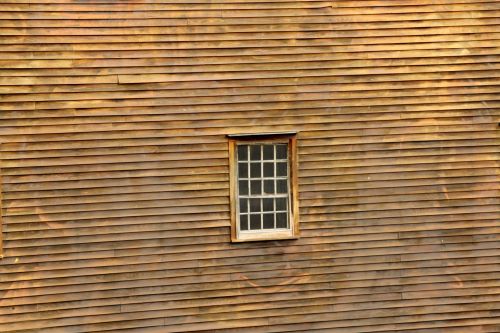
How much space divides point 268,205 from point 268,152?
29.7 inches

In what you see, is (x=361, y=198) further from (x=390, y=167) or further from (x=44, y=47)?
(x=44, y=47)

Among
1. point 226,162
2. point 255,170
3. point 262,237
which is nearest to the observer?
point 226,162

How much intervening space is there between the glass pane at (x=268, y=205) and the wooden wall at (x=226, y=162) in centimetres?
51

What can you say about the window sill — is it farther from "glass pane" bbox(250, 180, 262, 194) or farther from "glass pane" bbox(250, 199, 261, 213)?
"glass pane" bbox(250, 180, 262, 194)

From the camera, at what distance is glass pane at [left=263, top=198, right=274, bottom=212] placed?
41.1ft

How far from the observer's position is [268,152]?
1245 cm

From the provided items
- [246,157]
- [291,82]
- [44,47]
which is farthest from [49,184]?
[291,82]

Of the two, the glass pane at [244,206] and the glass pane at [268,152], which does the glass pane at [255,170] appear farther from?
the glass pane at [244,206]

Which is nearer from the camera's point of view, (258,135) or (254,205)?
(258,135)

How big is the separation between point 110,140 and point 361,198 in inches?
142

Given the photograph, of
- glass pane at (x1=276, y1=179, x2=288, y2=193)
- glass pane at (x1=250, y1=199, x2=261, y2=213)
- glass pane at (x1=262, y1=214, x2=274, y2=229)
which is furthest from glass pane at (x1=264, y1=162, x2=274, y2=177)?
glass pane at (x1=262, y1=214, x2=274, y2=229)

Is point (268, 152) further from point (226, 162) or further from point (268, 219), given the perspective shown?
point (268, 219)

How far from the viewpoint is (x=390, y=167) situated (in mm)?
12586

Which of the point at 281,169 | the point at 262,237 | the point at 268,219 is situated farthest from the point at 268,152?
the point at 262,237
